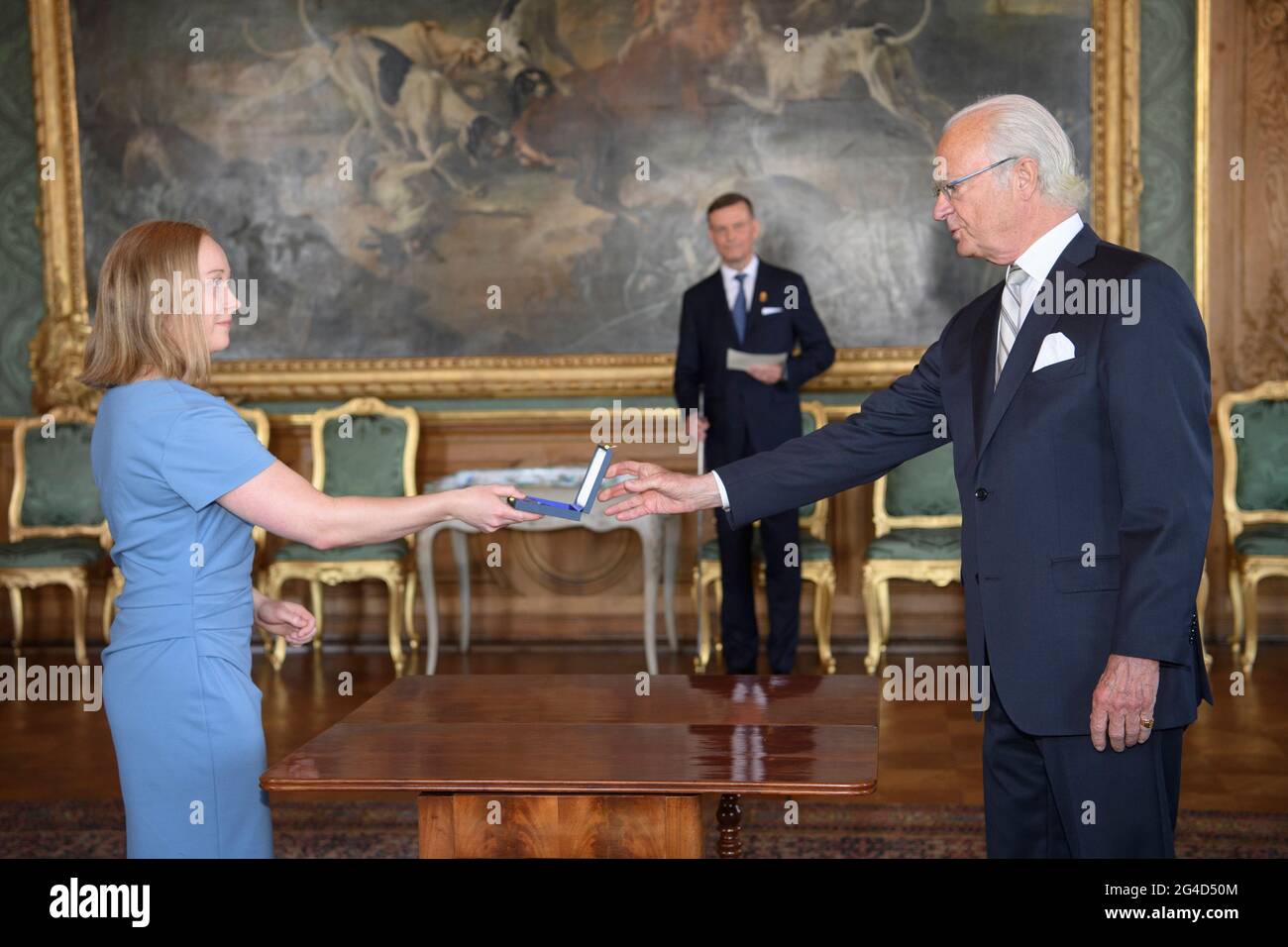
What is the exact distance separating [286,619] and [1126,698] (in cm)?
160

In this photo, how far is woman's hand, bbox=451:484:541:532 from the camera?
275 cm

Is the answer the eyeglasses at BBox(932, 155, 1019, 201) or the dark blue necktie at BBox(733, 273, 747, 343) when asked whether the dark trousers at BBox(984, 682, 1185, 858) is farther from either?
the dark blue necktie at BBox(733, 273, 747, 343)

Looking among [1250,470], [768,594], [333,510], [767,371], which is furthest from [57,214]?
[1250,470]

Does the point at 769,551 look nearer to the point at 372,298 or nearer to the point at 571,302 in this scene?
the point at 571,302

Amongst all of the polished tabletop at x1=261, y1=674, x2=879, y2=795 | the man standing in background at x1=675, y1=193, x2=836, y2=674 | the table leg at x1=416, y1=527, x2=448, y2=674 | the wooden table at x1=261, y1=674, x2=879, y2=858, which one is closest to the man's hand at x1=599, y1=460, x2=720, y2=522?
the polished tabletop at x1=261, y1=674, x2=879, y2=795

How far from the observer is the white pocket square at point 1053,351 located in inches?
95.4

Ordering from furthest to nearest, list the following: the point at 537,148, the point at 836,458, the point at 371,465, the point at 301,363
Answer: the point at 301,363
the point at 537,148
the point at 371,465
the point at 836,458

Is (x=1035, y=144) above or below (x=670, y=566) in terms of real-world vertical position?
above

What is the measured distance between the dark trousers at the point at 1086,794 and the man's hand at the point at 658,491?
0.83 m

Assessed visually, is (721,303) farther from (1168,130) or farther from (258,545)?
(258,545)

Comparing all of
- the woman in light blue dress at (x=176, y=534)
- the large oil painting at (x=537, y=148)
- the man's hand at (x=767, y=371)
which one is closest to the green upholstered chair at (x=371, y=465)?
the large oil painting at (x=537, y=148)

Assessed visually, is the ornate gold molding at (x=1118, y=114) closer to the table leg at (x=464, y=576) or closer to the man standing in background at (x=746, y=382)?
the man standing in background at (x=746, y=382)

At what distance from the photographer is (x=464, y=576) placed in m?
7.45

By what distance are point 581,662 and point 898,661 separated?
161 cm
